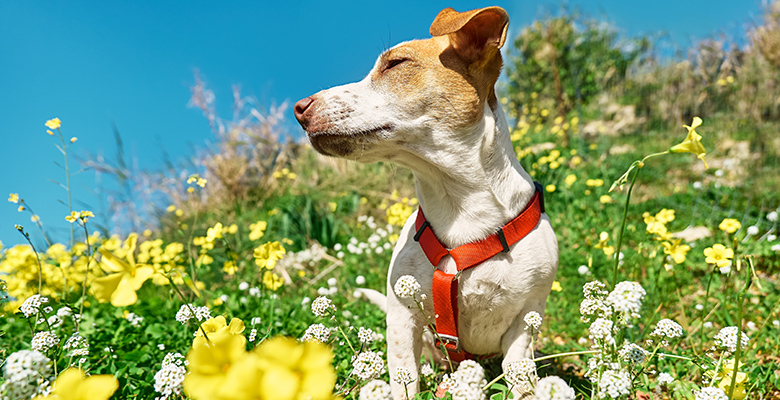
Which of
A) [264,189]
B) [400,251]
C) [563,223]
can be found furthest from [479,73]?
[264,189]

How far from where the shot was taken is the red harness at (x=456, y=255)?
1675mm

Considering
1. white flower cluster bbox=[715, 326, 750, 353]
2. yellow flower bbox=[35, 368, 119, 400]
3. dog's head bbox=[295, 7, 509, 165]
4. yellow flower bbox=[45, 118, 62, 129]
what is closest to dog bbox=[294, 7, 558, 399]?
dog's head bbox=[295, 7, 509, 165]

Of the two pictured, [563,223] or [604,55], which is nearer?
[563,223]

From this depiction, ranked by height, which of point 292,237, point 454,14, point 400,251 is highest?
point 454,14

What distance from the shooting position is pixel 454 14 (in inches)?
66.2

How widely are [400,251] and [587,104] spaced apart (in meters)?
11.8

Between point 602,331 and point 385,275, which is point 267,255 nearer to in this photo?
point 602,331

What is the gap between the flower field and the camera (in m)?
1.01

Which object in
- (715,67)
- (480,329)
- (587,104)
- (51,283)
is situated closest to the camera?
(480,329)

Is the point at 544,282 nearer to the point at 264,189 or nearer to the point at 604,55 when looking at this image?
the point at 264,189

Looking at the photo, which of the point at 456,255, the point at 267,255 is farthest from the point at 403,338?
the point at 267,255

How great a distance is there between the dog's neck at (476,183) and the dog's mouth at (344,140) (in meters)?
0.24

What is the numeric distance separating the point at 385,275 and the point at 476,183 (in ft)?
7.94

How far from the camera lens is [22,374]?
802 mm
